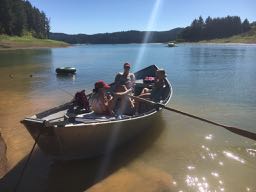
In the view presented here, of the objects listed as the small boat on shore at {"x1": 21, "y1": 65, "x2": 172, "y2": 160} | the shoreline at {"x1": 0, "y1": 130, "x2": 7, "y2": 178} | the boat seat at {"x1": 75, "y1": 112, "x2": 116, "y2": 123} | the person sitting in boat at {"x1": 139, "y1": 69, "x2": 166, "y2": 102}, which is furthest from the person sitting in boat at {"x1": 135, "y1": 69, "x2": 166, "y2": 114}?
the shoreline at {"x1": 0, "y1": 130, "x2": 7, "y2": 178}

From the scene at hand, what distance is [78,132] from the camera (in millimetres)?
9000

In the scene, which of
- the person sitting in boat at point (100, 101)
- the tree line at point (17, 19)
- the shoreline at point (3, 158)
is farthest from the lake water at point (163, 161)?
the tree line at point (17, 19)

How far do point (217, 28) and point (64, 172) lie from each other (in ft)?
638

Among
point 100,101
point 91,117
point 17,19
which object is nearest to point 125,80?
point 100,101

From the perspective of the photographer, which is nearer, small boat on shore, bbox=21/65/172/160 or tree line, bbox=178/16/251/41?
small boat on shore, bbox=21/65/172/160

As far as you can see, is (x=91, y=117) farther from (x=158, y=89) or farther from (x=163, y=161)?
(x=158, y=89)

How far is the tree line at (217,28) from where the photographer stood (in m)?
187

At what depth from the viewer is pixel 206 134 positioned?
42.1 ft

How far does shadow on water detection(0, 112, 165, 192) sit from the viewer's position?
880 cm

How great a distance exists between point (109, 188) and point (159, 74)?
670cm

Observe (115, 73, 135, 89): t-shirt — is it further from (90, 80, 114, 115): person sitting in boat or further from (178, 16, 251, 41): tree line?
(178, 16, 251, 41): tree line

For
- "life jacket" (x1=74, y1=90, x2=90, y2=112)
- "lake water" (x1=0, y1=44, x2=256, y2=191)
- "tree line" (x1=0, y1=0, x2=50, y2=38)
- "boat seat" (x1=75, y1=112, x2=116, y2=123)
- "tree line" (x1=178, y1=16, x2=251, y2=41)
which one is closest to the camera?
"lake water" (x1=0, y1=44, x2=256, y2=191)

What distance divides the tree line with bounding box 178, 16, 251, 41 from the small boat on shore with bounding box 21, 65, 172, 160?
188 m

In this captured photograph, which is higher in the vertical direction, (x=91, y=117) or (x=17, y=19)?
(x=17, y=19)
